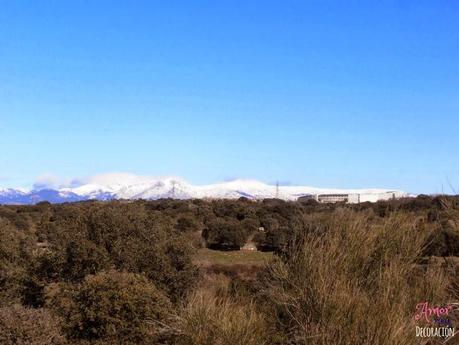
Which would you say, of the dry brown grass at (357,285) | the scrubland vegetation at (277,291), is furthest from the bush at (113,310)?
the dry brown grass at (357,285)

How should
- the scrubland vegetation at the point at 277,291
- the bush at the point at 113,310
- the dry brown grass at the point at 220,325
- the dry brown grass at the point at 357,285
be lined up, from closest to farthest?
the dry brown grass at the point at 357,285
the scrubland vegetation at the point at 277,291
the dry brown grass at the point at 220,325
the bush at the point at 113,310

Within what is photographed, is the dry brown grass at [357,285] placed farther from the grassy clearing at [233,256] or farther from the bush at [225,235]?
the bush at [225,235]

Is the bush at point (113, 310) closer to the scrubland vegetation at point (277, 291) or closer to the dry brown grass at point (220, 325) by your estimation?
the scrubland vegetation at point (277, 291)

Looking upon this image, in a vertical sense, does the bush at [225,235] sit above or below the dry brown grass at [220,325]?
below

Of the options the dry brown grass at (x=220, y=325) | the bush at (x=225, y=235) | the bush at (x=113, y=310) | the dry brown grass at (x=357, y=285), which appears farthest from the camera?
the bush at (x=225, y=235)

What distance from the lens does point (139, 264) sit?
57.4ft

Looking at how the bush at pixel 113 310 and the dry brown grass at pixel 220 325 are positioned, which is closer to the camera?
the dry brown grass at pixel 220 325

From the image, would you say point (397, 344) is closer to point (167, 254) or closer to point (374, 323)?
point (374, 323)

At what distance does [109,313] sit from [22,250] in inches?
377

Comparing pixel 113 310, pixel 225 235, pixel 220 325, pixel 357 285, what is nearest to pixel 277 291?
pixel 220 325

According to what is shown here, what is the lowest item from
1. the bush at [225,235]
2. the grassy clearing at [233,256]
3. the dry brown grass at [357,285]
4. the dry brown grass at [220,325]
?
the grassy clearing at [233,256]

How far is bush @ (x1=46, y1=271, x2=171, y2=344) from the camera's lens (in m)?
10.5

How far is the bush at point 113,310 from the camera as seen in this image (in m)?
10.5

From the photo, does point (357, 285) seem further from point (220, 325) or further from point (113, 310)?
point (113, 310)
